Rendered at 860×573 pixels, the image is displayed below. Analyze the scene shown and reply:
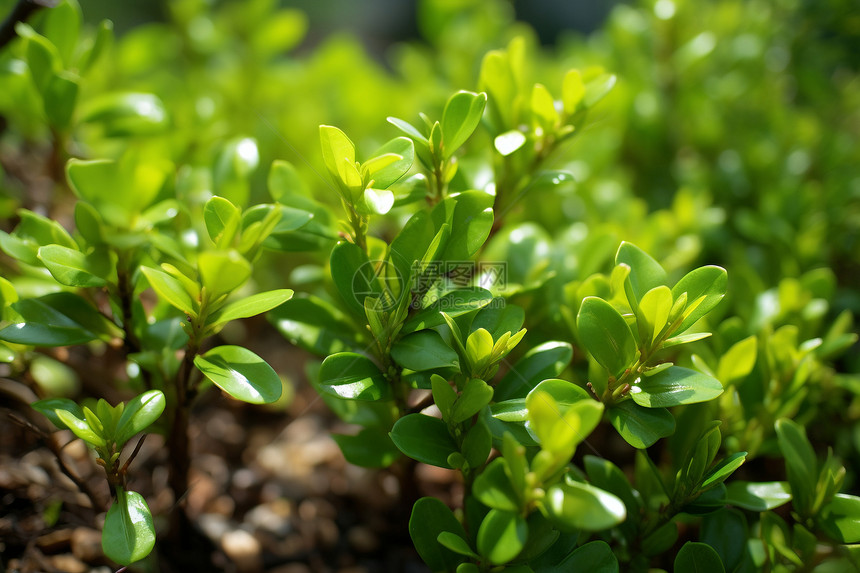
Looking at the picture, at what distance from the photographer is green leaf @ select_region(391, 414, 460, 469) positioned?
2.11 feet

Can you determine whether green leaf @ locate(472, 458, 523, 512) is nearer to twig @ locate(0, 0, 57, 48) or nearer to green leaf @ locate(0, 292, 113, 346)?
green leaf @ locate(0, 292, 113, 346)

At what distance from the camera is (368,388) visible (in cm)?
66

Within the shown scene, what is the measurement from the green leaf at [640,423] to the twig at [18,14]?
1.01 metres

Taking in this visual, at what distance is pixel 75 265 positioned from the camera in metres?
0.67

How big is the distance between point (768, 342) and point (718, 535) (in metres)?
0.27

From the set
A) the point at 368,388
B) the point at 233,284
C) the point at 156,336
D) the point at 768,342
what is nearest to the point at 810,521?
the point at 768,342

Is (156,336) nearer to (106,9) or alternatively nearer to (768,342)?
(768,342)

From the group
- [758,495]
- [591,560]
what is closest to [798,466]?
[758,495]

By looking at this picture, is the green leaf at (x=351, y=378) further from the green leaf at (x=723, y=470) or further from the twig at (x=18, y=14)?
the twig at (x=18, y=14)

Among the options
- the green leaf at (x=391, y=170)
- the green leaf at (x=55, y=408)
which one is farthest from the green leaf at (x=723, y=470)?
the green leaf at (x=55, y=408)

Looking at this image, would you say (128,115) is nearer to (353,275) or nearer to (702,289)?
(353,275)

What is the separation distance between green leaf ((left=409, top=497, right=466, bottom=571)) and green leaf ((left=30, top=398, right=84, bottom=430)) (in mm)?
409

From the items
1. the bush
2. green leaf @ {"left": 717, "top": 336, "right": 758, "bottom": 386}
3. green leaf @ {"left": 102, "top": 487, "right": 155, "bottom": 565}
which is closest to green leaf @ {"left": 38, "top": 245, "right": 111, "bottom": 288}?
the bush

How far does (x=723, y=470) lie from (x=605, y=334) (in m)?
0.19
